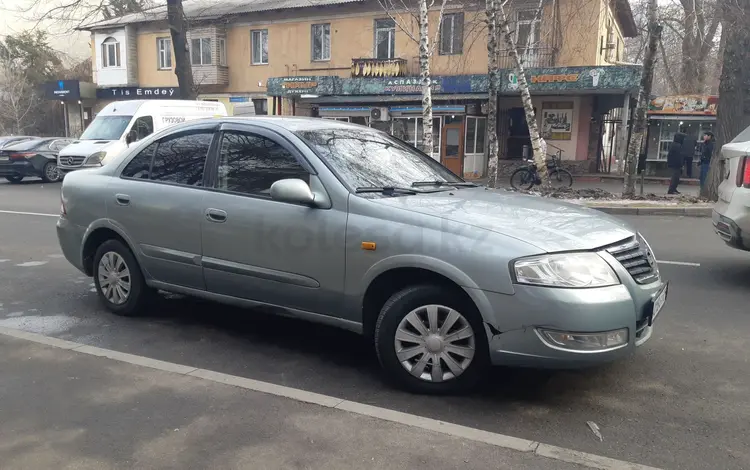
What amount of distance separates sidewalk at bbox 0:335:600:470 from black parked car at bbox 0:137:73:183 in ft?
61.9

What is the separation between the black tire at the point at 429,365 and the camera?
371 centimetres

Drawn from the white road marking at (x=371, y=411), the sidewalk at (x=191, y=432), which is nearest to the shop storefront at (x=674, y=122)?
the white road marking at (x=371, y=411)

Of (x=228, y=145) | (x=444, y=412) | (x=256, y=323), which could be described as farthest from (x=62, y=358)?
(x=444, y=412)

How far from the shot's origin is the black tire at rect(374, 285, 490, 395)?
3.71 metres

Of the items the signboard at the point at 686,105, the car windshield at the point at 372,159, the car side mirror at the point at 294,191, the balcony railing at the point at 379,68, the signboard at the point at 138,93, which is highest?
the balcony railing at the point at 379,68

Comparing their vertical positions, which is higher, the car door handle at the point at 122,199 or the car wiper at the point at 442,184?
the car wiper at the point at 442,184

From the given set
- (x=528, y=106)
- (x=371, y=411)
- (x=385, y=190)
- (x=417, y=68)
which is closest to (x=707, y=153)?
(x=528, y=106)

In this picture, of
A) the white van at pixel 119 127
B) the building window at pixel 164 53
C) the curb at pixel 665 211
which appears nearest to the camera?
the curb at pixel 665 211

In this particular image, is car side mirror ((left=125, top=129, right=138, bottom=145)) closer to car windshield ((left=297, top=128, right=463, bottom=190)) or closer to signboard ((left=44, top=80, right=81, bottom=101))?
car windshield ((left=297, top=128, right=463, bottom=190))

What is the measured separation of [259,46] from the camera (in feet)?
100

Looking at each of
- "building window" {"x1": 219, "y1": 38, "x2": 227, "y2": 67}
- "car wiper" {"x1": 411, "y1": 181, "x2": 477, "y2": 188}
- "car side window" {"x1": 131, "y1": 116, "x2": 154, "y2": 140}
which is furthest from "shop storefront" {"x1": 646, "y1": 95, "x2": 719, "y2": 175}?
"building window" {"x1": 219, "y1": 38, "x2": 227, "y2": 67}

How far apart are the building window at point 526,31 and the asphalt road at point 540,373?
679 inches

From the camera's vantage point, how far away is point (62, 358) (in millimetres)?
4441

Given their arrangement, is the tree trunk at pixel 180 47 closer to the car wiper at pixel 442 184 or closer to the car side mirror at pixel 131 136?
the car side mirror at pixel 131 136
